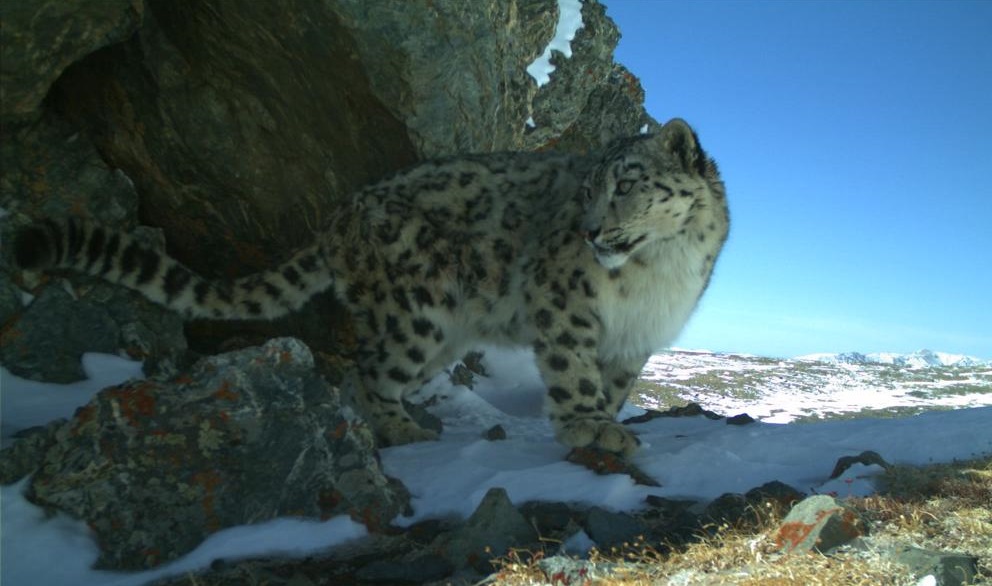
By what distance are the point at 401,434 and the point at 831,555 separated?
12.1 ft

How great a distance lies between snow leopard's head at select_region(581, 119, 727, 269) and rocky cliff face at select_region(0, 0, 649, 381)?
6.35 feet

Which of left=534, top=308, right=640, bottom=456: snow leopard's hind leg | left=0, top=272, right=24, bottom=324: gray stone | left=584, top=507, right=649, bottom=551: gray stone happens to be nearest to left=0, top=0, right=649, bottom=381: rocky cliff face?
left=0, top=272, right=24, bottom=324: gray stone

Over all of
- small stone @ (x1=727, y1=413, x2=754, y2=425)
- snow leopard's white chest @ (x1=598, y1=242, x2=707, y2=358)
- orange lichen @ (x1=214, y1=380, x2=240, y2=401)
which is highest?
snow leopard's white chest @ (x1=598, y1=242, x2=707, y2=358)

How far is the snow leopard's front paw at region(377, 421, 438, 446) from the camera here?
20.9 feet

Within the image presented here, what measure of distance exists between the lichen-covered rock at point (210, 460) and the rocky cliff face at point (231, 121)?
6.01 ft

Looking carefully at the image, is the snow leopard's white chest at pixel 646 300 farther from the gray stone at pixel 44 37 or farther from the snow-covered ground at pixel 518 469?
the gray stone at pixel 44 37

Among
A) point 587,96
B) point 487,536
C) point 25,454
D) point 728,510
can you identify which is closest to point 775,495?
point 728,510

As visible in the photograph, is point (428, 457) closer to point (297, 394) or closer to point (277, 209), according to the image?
point (297, 394)

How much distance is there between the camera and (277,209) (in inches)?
284

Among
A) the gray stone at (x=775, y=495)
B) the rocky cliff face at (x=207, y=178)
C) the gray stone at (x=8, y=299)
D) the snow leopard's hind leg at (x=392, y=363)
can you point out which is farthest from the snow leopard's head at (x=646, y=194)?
the gray stone at (x=8, y=299)

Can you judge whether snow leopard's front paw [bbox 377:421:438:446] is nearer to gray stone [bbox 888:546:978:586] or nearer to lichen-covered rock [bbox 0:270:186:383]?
lichen-covered rock [bbox 0:270:186:383]

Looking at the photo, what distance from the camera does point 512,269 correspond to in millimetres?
6453

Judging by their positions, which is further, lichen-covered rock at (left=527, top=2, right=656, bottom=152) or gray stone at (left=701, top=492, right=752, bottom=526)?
lichen-covered rock at (left=527, top=2, right=656, bottom=152)

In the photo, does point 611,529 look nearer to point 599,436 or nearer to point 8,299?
point 599,436
